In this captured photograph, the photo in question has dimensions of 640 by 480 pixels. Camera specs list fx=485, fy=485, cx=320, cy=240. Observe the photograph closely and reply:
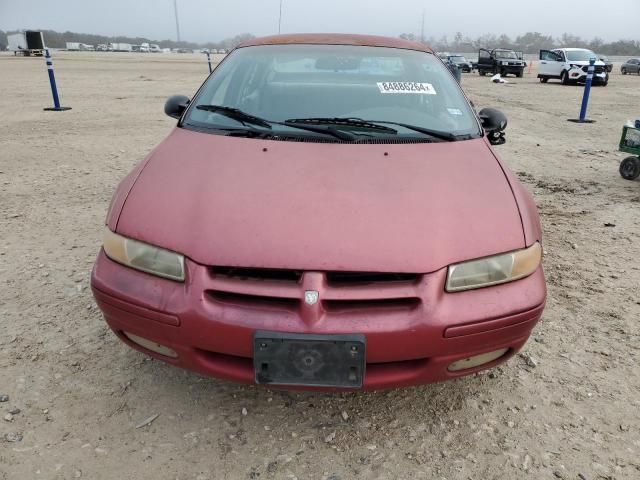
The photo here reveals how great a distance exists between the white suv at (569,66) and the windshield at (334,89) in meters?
20.6

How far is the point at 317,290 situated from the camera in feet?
5.29

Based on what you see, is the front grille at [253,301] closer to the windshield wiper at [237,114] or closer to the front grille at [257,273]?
the front grille at [257,273]

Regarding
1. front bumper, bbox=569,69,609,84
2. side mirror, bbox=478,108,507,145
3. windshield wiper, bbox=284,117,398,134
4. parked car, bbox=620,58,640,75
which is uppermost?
windshield wiper, bbox=284,117,398,134

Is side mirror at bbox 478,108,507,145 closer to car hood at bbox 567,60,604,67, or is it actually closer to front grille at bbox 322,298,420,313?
front grille at bbox 322,298,420,313

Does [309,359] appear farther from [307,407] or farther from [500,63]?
[500,63]

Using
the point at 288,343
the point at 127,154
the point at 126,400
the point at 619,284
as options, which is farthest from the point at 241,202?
the point at 127,154

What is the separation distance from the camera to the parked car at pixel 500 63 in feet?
85.0

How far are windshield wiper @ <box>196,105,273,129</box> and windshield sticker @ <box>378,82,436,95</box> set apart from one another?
0.73m

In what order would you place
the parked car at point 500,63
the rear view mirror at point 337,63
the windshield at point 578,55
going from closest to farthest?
the rear view mirror at point 337,63 < the windshield at point 578,55 < the parked car at point 500,63

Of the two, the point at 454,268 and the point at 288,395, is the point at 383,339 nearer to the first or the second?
the point at 454,268

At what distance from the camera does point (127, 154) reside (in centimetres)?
654

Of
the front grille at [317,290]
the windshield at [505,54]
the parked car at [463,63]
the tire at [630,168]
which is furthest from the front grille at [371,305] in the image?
the parked car at [463,63]

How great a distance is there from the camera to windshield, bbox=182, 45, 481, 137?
8.40 ft

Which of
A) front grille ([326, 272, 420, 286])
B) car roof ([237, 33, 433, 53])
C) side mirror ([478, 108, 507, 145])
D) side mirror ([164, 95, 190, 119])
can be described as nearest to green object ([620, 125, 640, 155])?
side mirror ([478, 108, 507, 145])
